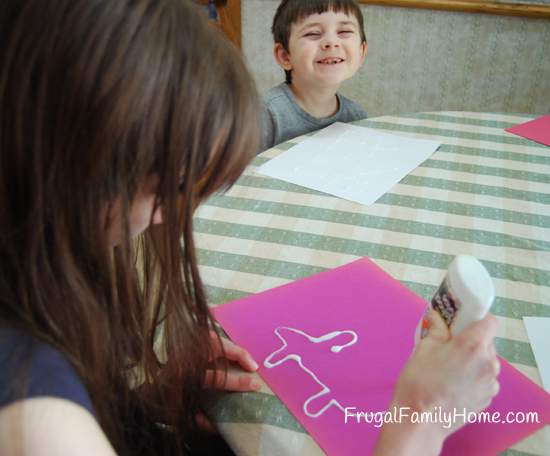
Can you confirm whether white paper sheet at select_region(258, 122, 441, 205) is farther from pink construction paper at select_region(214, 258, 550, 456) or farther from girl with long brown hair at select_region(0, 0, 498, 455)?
girl with long brown hair at select_region(0, 0, 498, 455)

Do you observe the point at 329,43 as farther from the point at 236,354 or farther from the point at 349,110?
the point at 236,354

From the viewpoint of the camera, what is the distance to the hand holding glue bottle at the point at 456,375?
511 millimetres

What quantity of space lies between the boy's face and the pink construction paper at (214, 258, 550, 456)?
2.30 ft

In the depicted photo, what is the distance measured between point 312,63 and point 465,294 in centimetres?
98

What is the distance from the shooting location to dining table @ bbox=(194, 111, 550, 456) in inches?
23.5

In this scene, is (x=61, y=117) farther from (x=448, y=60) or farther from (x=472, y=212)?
(x=448, y=60)

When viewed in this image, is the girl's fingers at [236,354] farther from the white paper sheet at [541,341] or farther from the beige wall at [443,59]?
the beige wall at [443,59]

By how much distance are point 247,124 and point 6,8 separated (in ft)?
0.71

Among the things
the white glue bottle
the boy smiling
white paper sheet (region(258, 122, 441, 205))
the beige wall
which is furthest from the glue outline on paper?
the beige wall

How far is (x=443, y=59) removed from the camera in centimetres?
234

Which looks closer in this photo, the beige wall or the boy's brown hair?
the boy's brown hair

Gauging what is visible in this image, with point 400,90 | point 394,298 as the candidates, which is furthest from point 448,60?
point 394,298

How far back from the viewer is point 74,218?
46cm

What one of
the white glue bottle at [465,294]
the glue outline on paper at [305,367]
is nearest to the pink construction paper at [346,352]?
the glue outline on paper at [305,367]
